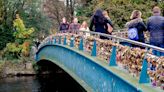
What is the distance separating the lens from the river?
102 ft

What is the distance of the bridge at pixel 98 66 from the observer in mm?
8850

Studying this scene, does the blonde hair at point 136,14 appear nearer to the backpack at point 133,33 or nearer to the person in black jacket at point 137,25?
the person in black jacket at point 137,25

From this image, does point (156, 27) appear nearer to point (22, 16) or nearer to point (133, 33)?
point (133, 33)

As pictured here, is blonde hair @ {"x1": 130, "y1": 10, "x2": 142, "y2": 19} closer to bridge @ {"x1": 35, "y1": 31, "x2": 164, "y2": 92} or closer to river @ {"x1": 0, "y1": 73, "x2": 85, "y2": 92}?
bridge @ {"x1": 35, "y1": 31, "x2": 164, "y2": 92}

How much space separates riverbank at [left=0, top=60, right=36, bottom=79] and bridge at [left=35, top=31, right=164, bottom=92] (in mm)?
17421

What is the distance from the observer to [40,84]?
33.5 meters

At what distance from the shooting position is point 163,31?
10914 millimetres

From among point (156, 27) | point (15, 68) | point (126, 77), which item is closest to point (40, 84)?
point (15, 68)

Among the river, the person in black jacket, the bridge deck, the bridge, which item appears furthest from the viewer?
the river

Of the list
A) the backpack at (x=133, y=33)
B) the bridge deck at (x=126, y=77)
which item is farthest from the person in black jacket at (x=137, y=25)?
the bridge deck at (x=126, y=77)

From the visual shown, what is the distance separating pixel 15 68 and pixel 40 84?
6.00 meters

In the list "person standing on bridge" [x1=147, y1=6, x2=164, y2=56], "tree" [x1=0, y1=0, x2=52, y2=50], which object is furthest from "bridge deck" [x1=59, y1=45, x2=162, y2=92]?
"tree" [x1=0, y1=0, x2=52, y2=50]

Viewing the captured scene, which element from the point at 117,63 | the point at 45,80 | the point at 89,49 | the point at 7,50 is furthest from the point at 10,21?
the point at 117,63

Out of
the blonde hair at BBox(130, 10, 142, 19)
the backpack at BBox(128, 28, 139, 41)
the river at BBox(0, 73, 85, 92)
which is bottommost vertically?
the river at BBox(0, 73, 85, 92)
